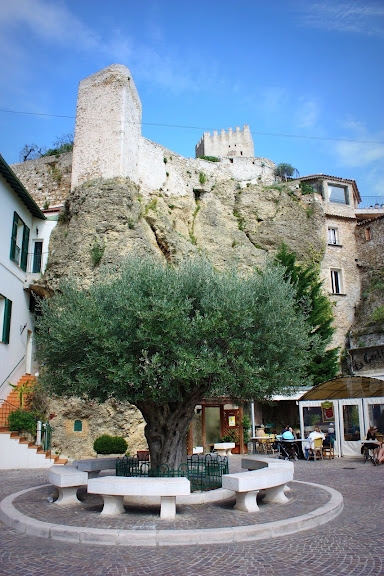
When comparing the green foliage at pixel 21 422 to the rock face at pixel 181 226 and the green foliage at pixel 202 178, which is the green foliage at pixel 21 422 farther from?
the green foliage at pixel 202 178

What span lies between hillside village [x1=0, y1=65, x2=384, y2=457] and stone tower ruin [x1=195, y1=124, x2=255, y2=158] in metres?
23.3

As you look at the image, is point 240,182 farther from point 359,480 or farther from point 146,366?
point 146,366

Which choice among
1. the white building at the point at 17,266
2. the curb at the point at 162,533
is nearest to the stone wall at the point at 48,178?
the white building at the point at 17,266

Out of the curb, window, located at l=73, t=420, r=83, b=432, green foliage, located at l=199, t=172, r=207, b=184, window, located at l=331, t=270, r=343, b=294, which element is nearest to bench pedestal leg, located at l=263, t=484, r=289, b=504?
the curb

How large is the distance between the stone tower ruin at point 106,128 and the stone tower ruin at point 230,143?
33200 millimetres

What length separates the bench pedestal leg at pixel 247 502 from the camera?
8.07m

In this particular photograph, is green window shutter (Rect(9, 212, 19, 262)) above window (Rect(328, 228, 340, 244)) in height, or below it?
below

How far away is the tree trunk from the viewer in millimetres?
9539

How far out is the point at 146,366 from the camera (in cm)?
840

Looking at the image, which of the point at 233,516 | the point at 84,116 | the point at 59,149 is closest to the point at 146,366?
the point at 233,516

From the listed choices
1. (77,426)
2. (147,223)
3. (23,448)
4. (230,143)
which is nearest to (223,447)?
(77,426)

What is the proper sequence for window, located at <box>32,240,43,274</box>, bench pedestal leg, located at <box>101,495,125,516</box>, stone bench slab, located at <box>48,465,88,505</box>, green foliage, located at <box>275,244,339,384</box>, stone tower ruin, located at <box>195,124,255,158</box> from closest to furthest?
bench pedestal leg, located at <box>101,495,125,516</box> < stone bench slab, located at <box>48,465,88,505</box> < window, located at <box>32,240,43,274</box> < green foliage, located at <box>275,244,339,384</box> < stone tower ruin, located at <box>195,124,255,158</box>

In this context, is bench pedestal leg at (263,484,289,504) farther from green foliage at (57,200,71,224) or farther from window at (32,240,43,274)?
green foliage at (57,200,71,224)

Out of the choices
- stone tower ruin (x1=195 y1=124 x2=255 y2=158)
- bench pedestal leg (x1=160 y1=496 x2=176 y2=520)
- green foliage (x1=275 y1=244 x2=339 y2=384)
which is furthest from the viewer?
stone tower ruin (x1=195 y1=124 x2=255 y2=158)
